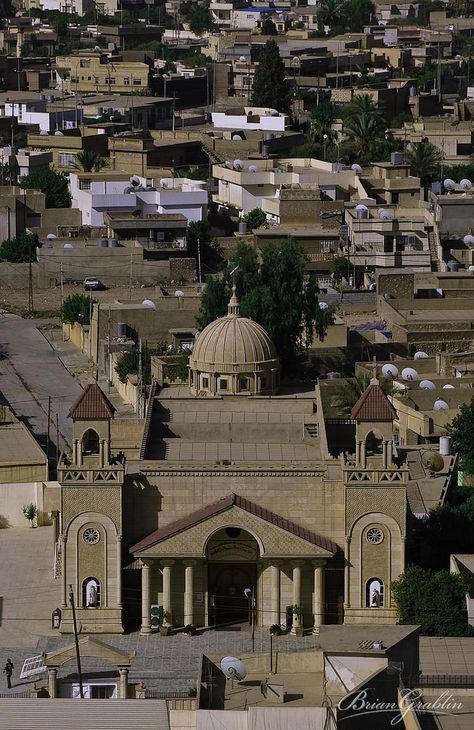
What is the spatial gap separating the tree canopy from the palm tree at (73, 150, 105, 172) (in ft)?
88.7

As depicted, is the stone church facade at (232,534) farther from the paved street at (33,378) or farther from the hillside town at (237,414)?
the paved street at (33,378)

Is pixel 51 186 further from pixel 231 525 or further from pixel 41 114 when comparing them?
pixel 231 525

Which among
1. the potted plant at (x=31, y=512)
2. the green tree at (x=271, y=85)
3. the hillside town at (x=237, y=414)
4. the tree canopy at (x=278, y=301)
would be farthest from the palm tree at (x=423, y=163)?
the potted plant at (x=31, y=512)

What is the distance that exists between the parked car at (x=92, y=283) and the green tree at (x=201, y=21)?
8724cm

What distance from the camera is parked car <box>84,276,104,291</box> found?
69250 mm

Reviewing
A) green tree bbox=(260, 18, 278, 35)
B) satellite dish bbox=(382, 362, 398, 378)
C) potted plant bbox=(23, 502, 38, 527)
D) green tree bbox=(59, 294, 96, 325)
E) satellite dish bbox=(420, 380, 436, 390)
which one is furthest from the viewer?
green tree bbox=(260, 18, 278, 35)

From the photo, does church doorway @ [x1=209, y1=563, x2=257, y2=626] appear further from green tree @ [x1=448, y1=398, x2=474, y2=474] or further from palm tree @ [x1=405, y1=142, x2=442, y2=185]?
palm tree @ [x1=405, y1=142, x2=442, y2=185]

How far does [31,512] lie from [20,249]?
26.8m

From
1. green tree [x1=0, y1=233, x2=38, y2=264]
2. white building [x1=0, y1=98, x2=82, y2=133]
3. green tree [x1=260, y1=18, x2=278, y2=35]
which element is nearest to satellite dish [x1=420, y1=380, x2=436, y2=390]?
green tree [x1=0, y1=233, x2=38, y2=264]

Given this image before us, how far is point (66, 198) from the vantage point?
7944cm

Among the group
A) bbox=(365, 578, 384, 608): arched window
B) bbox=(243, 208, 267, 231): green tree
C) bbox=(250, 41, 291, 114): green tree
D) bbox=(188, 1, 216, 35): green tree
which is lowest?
bbox=(365, 578, 384, 608): arched window

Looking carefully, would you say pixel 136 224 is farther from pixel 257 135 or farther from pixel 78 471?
pixel 78 471

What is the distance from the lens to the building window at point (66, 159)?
8756cm

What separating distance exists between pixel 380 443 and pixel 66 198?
40418 mm
